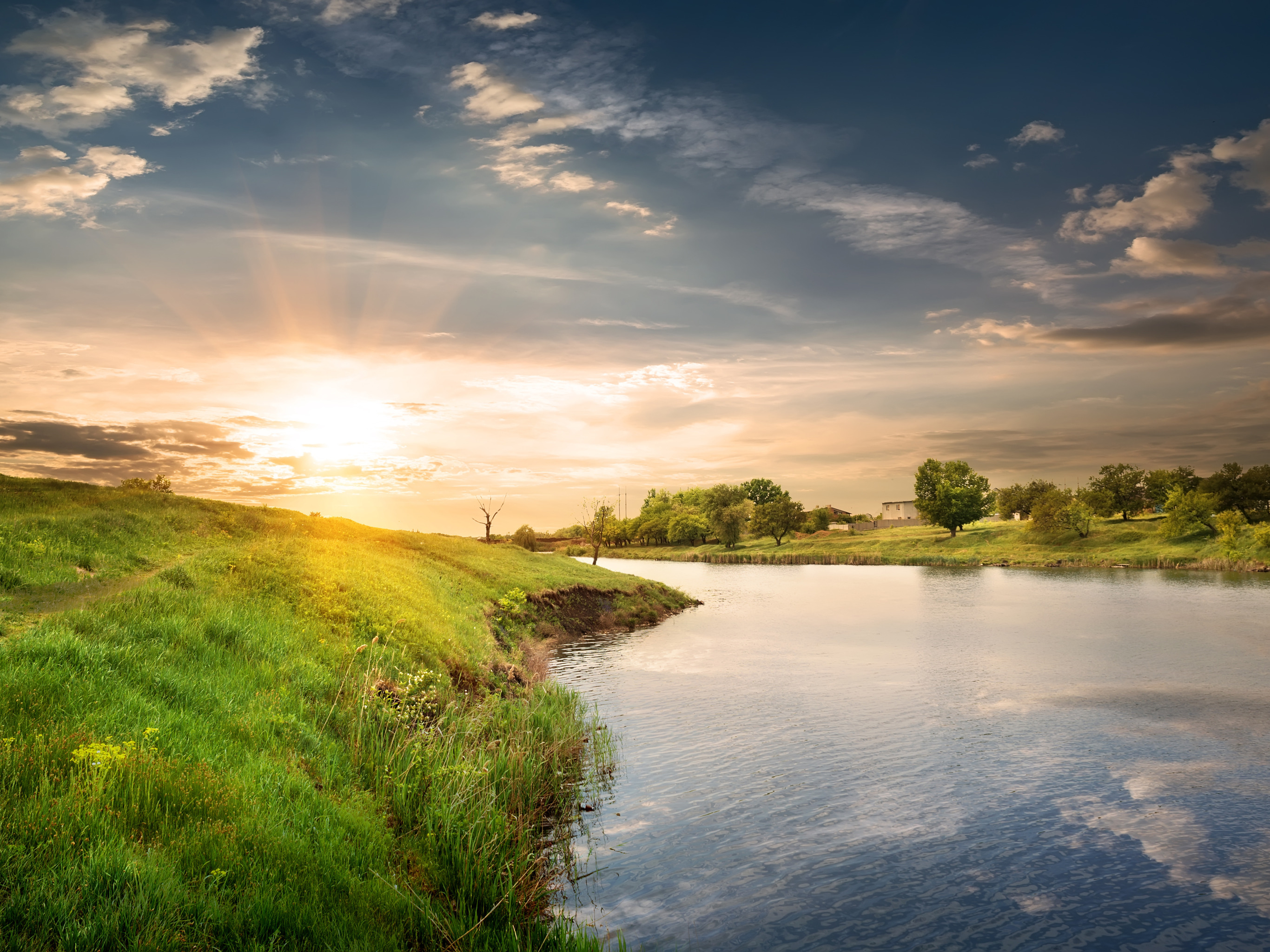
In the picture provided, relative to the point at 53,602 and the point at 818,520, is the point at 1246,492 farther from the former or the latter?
the point at 53,602

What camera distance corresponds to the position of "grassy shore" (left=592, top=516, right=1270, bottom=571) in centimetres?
9688

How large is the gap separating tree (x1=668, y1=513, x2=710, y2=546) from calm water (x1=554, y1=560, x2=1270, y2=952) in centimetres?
14302

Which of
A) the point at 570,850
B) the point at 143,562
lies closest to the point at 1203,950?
the point at 570,850

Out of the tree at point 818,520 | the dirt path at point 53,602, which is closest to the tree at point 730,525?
the tree at point 818,520

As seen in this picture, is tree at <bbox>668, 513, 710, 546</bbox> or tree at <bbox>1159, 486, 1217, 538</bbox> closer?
tree at <bbox>1159, 486, 1217, 538</bbox>

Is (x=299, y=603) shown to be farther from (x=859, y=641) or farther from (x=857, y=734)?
(x=859, y=641)

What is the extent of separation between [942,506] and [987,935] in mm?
140646

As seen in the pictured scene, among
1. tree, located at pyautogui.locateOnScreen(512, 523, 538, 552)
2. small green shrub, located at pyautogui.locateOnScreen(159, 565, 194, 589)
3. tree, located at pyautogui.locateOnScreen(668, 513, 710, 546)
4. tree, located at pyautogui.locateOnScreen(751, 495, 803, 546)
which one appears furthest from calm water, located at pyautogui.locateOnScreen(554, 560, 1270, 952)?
tree, located at pyautogui.locateOnScreen(668, 513, 710, 546)

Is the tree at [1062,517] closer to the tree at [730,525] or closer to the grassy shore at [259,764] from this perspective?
the tree at [730,525]

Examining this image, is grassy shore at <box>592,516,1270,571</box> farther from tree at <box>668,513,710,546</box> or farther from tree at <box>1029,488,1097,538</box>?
tree at <box>668,513,710,546</box>

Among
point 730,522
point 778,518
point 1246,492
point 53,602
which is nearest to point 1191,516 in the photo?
point 1246,492

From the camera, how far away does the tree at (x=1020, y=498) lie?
14825 cm

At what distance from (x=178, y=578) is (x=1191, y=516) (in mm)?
130486

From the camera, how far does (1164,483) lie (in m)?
128
